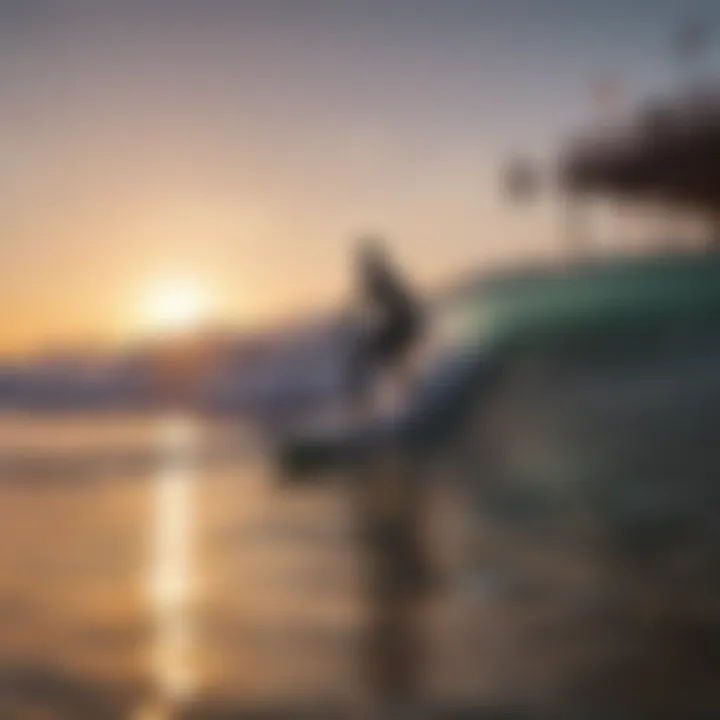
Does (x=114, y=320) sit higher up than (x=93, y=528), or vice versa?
(x=114, y=320)

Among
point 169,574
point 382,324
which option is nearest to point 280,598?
point 169,574

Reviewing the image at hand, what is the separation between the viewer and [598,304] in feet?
2.24

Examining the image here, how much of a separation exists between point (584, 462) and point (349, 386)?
0.16 metres

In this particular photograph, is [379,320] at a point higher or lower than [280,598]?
higher

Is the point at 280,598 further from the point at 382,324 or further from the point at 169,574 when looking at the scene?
the point at 382,324

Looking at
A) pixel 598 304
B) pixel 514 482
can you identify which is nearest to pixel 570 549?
pixel 514 482

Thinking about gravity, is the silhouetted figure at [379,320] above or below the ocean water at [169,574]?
above

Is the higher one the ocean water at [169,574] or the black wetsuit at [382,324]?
the black wetsuit at [382,324]

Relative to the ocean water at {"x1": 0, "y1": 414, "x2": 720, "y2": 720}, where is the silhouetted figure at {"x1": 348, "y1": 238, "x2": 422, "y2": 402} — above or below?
above

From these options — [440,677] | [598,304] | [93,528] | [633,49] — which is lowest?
[440,677]

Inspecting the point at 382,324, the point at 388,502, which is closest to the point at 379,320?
the point at 382,324

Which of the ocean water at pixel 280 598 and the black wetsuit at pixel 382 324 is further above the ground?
the black wetsuit at pixel 382 324

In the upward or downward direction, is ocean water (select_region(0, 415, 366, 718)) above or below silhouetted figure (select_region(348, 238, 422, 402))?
below

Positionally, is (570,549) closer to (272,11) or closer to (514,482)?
(514,482)
